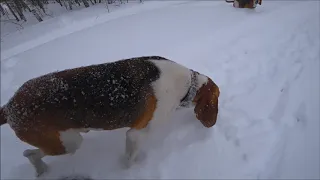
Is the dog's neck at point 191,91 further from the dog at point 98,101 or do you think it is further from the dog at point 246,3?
the dog at point 246,3

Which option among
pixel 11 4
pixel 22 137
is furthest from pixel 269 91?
pixel 11 4

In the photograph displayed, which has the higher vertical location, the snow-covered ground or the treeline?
the treeline

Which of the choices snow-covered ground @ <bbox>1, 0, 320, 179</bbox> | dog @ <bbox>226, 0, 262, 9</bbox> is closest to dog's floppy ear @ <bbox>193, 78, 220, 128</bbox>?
snow-covered ground @ <bbox>1, 0, 320, 179</bbox>

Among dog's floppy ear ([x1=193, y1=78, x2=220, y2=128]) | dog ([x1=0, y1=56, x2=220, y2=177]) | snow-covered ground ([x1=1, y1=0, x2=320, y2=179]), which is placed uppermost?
dog ([x1=0, y1=56, x2=220, y2=177])

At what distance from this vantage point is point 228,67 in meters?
3.76

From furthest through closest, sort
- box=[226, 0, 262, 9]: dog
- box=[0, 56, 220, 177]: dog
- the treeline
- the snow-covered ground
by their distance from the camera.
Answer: the treeline, box=[226, 0, 262, 9]: dog, the snow-covered ground, box=[0, 56, 220, 177]: dog

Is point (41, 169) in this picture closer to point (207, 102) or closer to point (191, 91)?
point (191, 91)

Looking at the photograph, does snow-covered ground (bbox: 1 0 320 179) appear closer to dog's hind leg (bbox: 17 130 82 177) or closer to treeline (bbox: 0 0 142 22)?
dog's hind leg (bbox: 17 130 82 177)

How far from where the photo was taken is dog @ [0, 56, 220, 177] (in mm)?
2006

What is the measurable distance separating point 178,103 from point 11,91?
285 cm

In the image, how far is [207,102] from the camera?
8.06ft

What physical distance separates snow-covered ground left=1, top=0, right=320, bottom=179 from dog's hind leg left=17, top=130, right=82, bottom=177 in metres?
0.29

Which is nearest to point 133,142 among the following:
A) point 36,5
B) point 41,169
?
point 41,169

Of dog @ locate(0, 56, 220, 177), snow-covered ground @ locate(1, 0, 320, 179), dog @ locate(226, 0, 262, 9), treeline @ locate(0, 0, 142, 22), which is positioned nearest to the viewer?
dog @ locate(0, 56, 220, 177)
